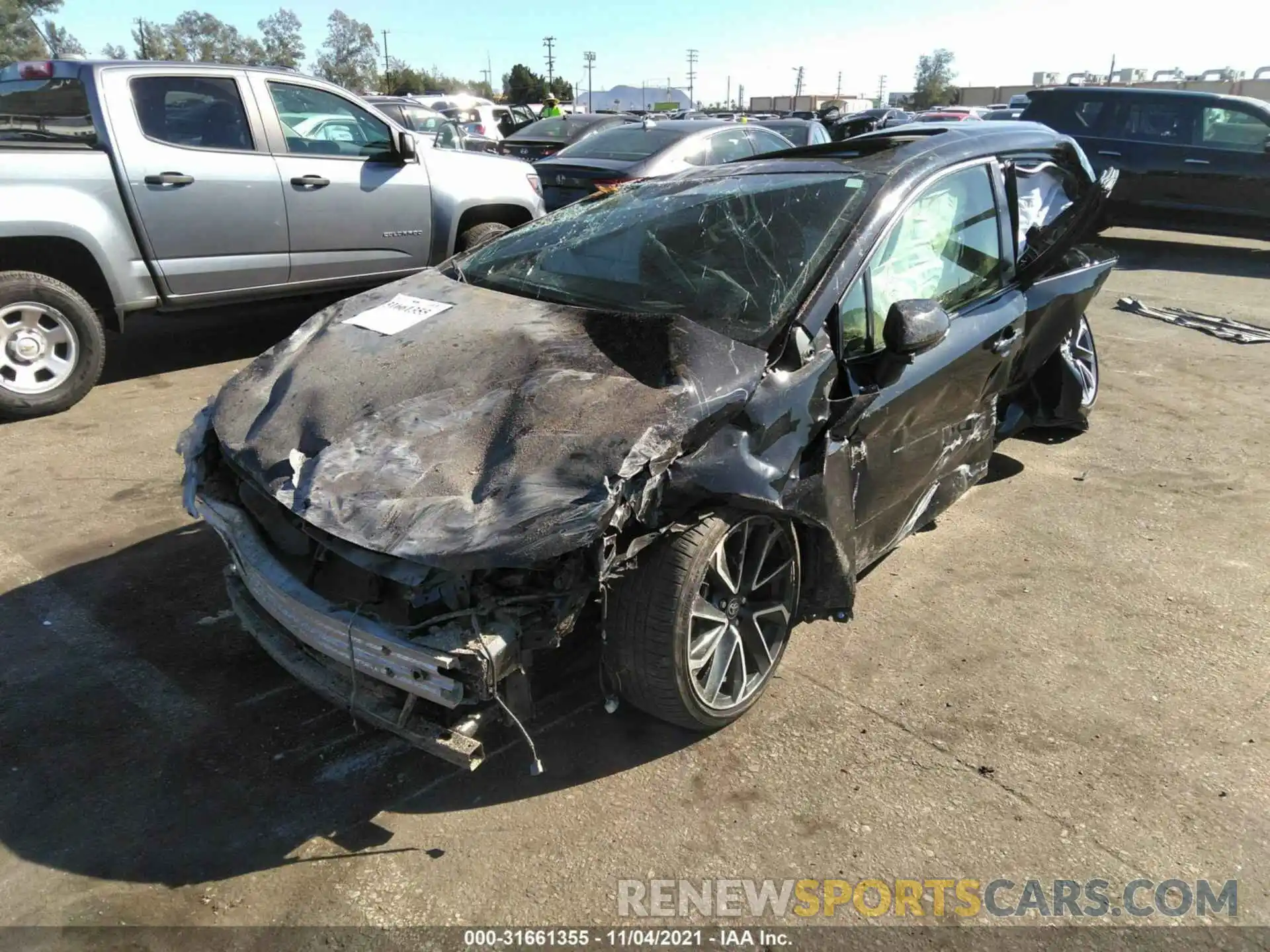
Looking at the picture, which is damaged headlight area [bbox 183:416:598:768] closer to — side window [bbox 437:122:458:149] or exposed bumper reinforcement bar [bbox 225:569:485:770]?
exposed bumper reinforcement bar [bbox 225:569:485:770]

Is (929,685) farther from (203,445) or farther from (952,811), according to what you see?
(203,445)

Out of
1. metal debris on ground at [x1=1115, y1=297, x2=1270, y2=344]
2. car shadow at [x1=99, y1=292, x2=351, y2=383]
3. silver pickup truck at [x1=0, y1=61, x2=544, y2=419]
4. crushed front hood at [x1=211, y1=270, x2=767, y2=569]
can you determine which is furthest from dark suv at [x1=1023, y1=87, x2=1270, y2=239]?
crushed front hood at [x1=211, y1=270, x2=767, y2=569]

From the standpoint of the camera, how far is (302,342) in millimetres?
3332

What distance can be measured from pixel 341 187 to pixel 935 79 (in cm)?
9863

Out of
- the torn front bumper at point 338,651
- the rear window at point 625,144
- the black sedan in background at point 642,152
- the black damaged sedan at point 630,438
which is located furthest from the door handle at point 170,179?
the rear window at point 625,144

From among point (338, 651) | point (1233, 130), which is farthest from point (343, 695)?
point (1233, 130)

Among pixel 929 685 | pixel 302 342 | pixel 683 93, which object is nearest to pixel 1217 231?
pixel 929 685

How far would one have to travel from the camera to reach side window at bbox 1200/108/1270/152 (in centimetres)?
1110

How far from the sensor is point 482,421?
2598 mm

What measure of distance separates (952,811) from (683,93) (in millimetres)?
56283

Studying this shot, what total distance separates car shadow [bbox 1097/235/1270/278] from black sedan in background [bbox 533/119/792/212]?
5.14 metres

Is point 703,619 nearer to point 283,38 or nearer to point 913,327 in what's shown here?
point 913,327

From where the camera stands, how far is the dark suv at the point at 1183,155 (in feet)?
A: 36.2

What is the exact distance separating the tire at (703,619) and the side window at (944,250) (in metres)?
0.93
